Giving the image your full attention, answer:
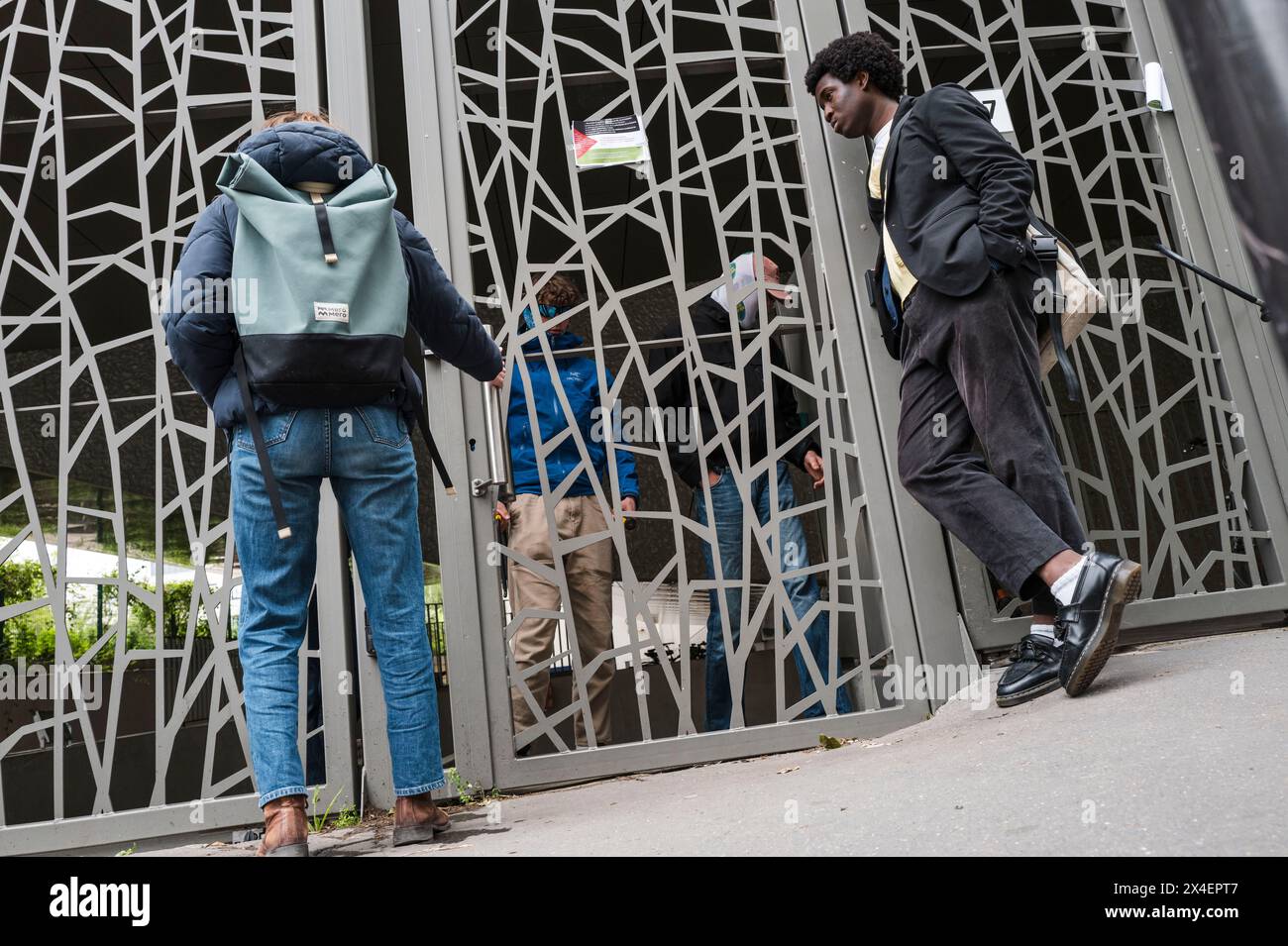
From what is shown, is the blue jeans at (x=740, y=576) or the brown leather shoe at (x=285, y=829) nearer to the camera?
the brown leather shoe at (x=285, y=829)

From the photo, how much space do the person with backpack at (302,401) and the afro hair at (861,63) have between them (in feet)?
5.32

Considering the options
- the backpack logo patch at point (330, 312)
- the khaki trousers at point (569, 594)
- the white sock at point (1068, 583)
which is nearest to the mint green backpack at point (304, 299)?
the backpack logo patch at point (330, 312)

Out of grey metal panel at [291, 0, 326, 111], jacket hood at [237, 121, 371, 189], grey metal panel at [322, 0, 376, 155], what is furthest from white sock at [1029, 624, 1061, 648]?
grey metal panel at [291, 0, 326, 111]

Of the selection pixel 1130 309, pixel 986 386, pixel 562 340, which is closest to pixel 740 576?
pixel 562 340

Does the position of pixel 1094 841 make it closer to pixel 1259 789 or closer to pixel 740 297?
pixel 1259 789

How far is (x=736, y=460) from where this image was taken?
374 centimetres

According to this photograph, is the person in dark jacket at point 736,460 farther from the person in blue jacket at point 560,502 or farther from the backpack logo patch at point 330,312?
the backpack logo patch at point 330,312

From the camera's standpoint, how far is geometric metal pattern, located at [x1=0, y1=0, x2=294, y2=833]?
138 inches

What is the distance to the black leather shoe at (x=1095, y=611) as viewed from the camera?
8.46 feet

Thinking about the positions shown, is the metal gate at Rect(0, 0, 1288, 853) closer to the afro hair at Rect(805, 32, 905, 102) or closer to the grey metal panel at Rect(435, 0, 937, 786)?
the grey metal panel at Rect(435, 0, 937, 786)

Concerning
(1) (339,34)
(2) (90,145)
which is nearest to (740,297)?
(1) (339,34)

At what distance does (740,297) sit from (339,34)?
1836mm

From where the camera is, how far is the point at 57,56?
3861mm
